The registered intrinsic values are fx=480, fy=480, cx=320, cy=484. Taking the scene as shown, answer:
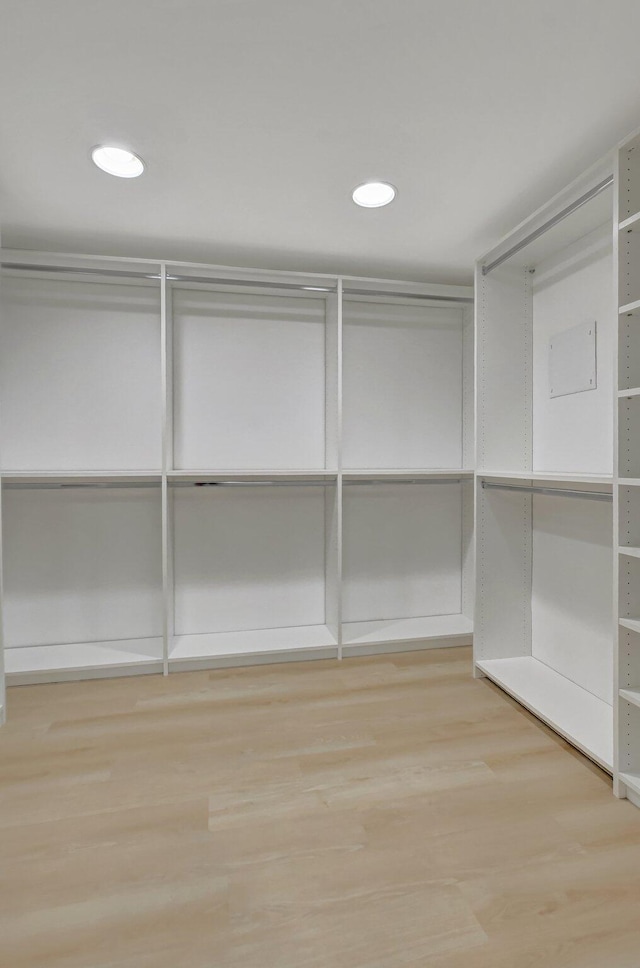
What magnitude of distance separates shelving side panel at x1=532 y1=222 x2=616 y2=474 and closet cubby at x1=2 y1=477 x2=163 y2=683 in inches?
81.2

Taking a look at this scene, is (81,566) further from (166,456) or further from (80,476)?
(166,456)

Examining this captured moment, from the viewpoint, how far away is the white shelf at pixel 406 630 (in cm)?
274

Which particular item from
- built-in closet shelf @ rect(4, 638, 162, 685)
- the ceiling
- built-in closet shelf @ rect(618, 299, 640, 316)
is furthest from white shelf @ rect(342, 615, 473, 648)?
the ceiling

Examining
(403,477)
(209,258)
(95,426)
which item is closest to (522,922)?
(403,477)

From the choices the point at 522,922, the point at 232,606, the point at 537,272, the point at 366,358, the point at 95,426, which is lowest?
the point at 522,922

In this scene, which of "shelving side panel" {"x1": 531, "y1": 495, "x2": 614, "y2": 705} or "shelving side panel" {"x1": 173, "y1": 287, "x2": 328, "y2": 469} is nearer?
"shelving side panel" {"x1": 531, "y1": 495, "x2": 614, "y2": 705}

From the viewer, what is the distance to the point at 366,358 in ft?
9.63

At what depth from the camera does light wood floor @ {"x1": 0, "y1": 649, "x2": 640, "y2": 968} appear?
107 centimetres

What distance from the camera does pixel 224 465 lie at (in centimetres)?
279

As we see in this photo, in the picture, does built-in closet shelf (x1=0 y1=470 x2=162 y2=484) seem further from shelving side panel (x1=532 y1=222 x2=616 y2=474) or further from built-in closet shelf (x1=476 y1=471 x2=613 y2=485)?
shelving side panel (x1=532 y1=222 x2=616 y2=474)

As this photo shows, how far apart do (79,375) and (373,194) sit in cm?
175

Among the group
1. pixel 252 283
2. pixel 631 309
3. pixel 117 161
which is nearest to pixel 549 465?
pixel 631 309

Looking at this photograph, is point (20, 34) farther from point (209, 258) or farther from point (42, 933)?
point (42, 933)

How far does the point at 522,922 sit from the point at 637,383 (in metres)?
1.50
